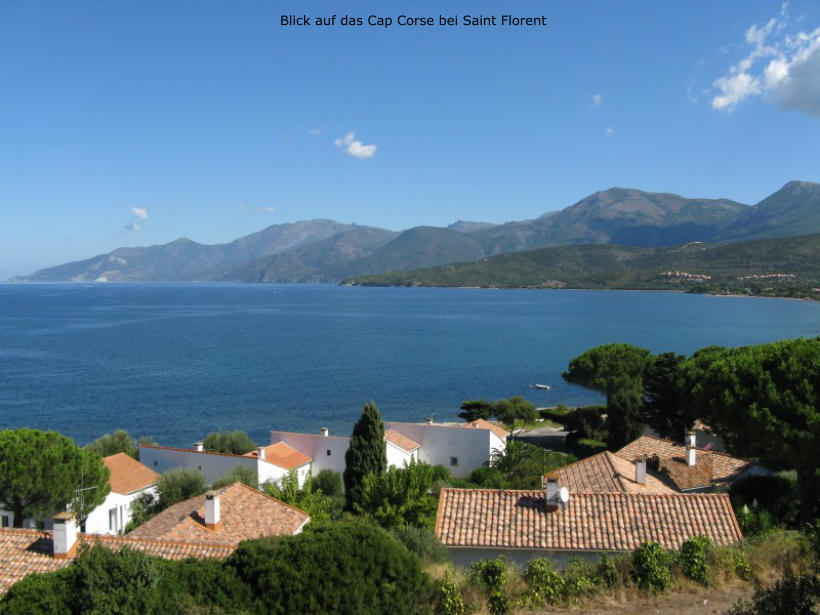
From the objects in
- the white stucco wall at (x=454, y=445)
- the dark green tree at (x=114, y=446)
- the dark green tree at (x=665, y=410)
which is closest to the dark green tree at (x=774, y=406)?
the white stucco wall at (x=454, y=445)

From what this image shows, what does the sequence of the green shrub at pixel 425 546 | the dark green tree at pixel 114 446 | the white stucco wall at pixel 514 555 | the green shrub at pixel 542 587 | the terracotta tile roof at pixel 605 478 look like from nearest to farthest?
the green shrub at pixel 542 587, the green shrub at pixel 425 546, the white stucco wall at pixel 514 555, the terracotta tile roof at pixel 605 478, the dark green tree at pixel 114 446

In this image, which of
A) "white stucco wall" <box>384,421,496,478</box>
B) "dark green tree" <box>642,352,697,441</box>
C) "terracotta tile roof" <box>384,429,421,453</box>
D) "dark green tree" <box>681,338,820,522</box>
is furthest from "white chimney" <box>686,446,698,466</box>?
"terracotta tile roof" <box>384,429,421,453</box>

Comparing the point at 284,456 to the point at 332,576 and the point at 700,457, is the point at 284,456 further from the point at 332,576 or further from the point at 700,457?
the point at 332,576

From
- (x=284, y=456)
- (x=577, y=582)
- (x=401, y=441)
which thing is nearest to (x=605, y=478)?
(x=577, y=582)

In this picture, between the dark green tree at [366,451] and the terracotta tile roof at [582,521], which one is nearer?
the terracotta tile roof at [582,521]

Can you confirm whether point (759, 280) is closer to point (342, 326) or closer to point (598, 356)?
point (342, 326)

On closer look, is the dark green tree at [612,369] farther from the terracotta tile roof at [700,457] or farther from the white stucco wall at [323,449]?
the white stucco wall at [323,449]
